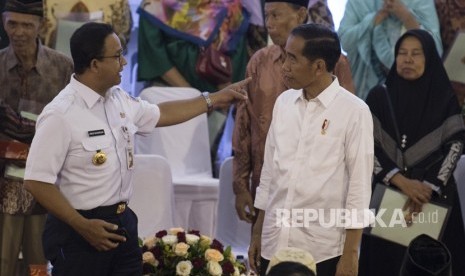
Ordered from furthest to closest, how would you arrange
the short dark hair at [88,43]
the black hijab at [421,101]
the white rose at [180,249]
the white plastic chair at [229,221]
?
the white plastic chair at [229,221] → the black hijab at [421,101] → the white rose at [180,249] → the short dark hair at [88,43]

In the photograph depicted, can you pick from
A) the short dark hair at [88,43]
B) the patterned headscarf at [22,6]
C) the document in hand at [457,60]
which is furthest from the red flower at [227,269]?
the document in hand at [457,60]

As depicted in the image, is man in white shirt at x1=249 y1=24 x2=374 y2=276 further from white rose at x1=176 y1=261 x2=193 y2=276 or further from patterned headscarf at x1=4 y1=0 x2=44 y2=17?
patterned headscarf at x1=4 y1=0 x2=44 y2=17

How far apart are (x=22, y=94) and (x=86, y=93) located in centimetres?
142

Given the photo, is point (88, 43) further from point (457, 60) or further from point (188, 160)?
point (457, 60)

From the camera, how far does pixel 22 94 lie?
5.38 m

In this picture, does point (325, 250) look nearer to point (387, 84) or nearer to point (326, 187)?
point (326, 187)

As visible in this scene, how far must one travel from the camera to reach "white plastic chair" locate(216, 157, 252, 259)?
19.9 ft

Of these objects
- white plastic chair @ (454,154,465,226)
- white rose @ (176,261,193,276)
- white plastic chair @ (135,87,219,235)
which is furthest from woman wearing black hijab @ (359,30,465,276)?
white rose @ (176,261,193,276)

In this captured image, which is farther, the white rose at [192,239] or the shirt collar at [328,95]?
the white rose at [192,239]

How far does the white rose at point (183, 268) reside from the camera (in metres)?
4.57

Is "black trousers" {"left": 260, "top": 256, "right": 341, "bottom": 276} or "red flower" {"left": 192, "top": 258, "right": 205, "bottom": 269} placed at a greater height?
"black trousers" {"left": 260, "top": 256, "right": 341, "bottom": 276}

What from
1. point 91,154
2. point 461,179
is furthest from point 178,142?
point 91,154

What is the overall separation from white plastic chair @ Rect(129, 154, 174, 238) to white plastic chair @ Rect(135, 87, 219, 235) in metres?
0.37

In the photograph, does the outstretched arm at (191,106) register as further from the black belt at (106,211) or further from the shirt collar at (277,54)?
the shirt collar at (277,54)
